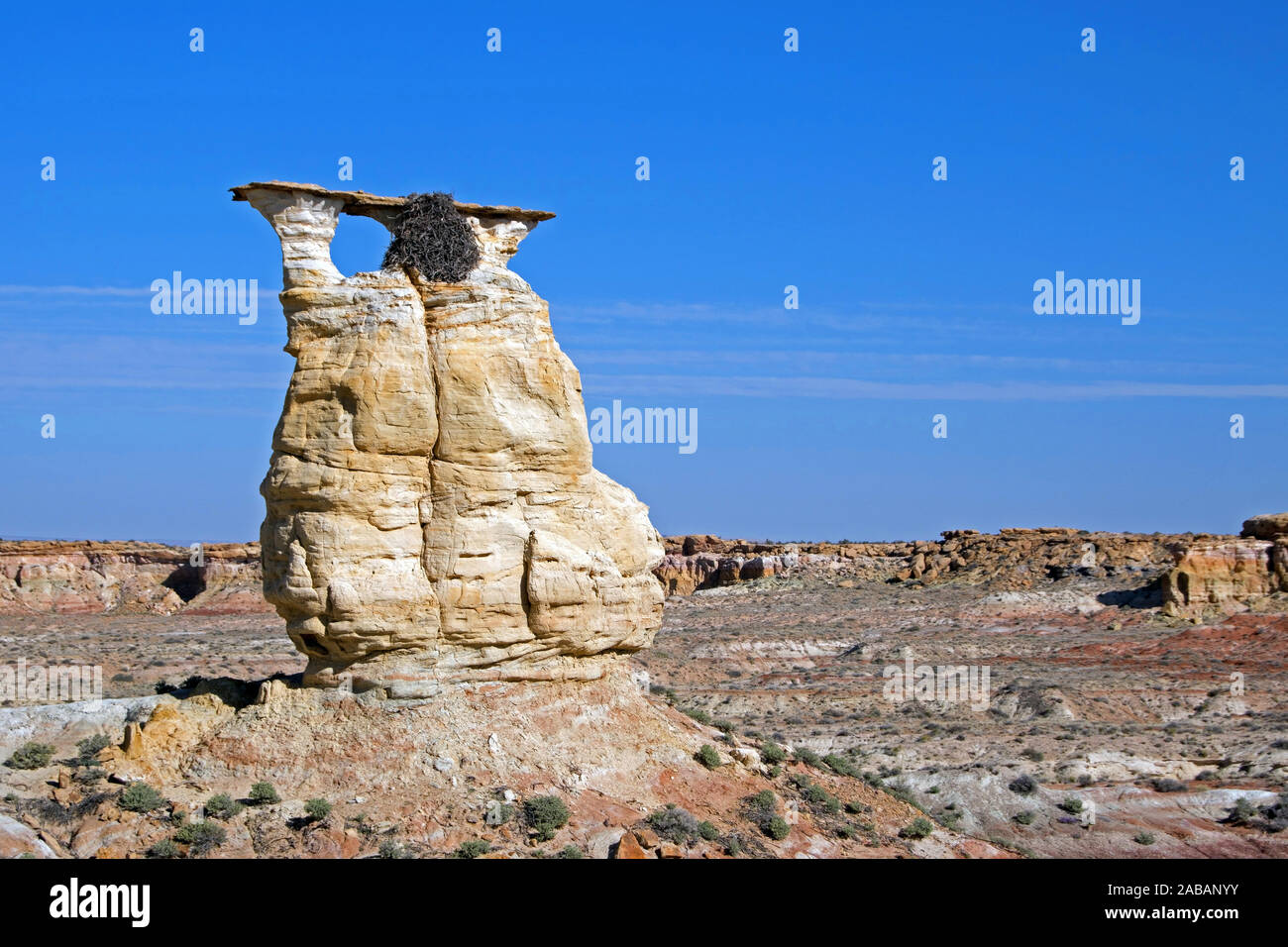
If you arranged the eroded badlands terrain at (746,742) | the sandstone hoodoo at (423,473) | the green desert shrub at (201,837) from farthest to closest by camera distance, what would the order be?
the sandstone hoodoo at (423,473)
the eroded badlands terrain at (746,742)
the green desert shrub at (201,837)

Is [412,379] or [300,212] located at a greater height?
[300,212]

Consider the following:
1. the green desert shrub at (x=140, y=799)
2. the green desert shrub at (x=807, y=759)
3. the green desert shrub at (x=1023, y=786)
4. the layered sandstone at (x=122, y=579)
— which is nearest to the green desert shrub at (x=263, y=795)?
the green desert shrub at (x=140, y=799)

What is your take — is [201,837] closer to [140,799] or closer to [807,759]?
[140,799]

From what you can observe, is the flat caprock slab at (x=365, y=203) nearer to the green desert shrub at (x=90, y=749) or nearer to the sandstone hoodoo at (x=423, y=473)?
the sandstone hoodoo at (x=423, y=473)

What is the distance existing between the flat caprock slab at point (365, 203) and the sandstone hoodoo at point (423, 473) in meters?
0.02

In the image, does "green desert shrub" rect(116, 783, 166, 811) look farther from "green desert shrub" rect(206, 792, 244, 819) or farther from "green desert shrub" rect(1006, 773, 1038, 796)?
"green desert shrub" rect(1006, 773, 1038, 796)

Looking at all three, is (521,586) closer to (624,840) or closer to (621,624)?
(621,624)

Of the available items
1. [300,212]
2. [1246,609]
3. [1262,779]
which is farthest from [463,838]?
[1246,609]

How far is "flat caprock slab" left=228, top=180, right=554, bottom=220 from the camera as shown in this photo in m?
15.9

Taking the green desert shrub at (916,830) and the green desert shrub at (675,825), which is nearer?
the green desert shrub at (675,825)

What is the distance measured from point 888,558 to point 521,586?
66499 mm

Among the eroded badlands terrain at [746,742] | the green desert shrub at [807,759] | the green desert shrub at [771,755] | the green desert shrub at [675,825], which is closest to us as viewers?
the eroded badlands terrain at [746,742]

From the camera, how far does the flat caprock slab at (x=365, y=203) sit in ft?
52.1
